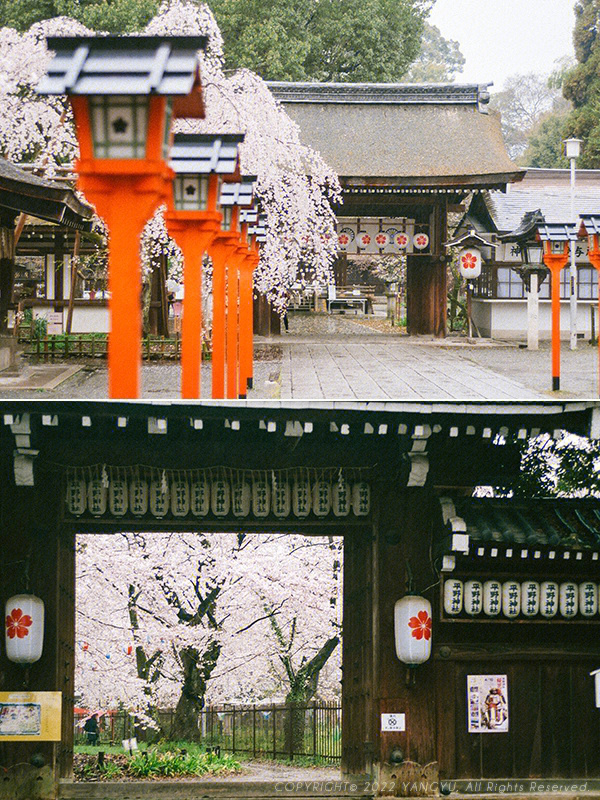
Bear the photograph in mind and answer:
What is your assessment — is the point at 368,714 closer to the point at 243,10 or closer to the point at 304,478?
the point at 304,478

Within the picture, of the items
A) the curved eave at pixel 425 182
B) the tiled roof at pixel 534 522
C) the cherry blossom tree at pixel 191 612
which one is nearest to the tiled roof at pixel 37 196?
the tiled roof at pixel 534 522

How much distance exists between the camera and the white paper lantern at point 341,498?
490cm

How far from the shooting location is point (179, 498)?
4867 mm

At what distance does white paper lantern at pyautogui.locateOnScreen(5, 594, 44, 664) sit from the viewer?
4.66 meters

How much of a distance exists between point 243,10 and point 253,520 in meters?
2.51

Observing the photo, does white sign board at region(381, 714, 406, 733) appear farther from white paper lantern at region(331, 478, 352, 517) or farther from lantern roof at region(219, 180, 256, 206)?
lantern roof at region(219, 180, 256, 206)

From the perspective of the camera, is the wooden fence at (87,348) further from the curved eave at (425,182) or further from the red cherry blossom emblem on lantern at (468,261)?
the red cherry blossom emblem on lantern at (468,261)

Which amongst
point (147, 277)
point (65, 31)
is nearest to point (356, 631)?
point (147, 277)

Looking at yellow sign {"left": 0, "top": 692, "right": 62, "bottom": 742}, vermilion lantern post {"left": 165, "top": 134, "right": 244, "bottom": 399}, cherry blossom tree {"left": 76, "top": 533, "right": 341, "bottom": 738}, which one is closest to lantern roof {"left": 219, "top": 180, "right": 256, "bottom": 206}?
vermilion lantern post {"left": 165, "top": 134, "right": 244, "bottom": 399}

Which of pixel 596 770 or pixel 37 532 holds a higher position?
pixel 37 532

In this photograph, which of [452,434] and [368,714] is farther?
[368,714]

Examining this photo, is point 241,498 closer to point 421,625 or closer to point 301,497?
point 301,497

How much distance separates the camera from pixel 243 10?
414 centimetres

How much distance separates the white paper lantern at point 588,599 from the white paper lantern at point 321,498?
138 centimetres
